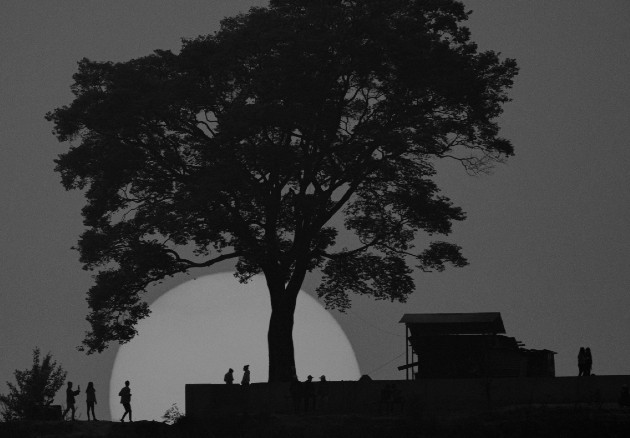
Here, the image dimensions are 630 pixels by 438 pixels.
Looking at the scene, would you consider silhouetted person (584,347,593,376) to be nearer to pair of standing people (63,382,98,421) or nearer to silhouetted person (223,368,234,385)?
silhouetted person (223,368,234,385)

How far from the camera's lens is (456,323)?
191 ft

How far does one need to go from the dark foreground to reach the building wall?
7.68 ft

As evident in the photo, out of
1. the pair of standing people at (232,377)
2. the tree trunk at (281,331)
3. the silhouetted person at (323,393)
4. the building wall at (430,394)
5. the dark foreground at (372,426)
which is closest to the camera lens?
the dark foreground at (372,426)

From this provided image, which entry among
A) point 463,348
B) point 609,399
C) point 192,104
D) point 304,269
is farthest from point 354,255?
point 609,399

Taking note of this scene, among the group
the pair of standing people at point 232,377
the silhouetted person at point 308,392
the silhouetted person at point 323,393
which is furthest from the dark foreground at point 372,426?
the pair of standing people at point 232,377

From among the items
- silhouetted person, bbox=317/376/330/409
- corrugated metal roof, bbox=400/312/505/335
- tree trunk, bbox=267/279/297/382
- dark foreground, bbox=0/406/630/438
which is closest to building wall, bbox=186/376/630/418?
silhouetted person, bbox=317/376/330/409

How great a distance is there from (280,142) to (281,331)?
30.1ft

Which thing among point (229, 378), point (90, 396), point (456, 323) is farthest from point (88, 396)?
point (456, 323)

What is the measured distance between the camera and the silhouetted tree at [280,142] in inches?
2192

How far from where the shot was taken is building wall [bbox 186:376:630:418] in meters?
50.2

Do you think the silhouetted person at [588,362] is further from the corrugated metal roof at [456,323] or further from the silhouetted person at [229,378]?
the silhouetted person at [229,378]

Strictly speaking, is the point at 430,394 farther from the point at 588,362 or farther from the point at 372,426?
the point at 588,362

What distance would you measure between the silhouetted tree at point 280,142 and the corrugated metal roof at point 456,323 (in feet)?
5.74

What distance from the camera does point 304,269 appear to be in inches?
2343
